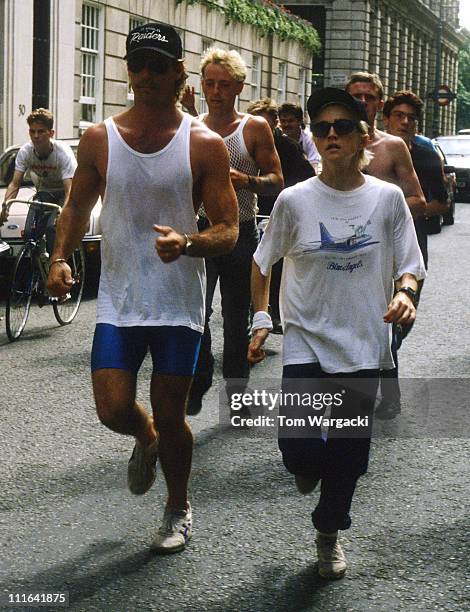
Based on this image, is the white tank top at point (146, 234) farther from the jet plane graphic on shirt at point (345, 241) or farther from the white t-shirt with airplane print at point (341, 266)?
the jet plane graphic on shirt at point (345, 241)

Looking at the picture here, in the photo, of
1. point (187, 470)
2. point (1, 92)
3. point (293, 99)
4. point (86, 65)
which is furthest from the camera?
point (293, 99)

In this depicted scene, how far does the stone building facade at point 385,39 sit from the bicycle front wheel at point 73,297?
3654 cm

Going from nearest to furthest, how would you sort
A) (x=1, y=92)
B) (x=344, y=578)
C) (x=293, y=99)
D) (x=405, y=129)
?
(x=344, y=578) < (x=405, y=129) < (x=1, y=92) < (x=293, y=99)

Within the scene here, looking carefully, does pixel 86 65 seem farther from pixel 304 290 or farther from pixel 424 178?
pixel 304 290

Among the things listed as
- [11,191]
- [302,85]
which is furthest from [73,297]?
[302,85]

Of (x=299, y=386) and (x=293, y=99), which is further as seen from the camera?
(x=293, y=99)

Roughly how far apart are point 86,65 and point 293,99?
1513 cm

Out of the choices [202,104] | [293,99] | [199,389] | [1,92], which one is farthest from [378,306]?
[293,99]

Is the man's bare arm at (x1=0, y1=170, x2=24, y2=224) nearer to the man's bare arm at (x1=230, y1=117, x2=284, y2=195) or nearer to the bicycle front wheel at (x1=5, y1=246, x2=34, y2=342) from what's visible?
the bicycle front wheel at (x1=5, y1=246, x2=34, y2=342)

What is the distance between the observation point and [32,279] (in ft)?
35.3

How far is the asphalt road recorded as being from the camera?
4.30 m

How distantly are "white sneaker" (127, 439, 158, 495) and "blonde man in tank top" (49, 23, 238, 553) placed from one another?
0.68 feet

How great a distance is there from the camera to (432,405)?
789cm

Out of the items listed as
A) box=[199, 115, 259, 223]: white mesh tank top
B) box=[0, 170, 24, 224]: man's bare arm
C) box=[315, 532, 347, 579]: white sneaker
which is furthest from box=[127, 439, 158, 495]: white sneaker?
box=[0, 170, 24, 224]: man's bare arm
